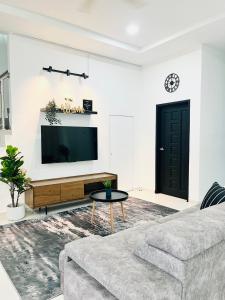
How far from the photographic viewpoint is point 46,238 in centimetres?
308

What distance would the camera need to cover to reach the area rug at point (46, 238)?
2139 millimetres

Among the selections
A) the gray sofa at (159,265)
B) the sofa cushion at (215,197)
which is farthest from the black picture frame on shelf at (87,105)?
the gray sofa at (159,265)

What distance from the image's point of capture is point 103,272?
1262 millimetres

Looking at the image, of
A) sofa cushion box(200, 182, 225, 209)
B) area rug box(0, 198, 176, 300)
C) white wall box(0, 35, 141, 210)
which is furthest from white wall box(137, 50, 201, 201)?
sofa cushion box(200, 182, 225, 209)

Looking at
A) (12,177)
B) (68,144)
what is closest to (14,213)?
(12,177)

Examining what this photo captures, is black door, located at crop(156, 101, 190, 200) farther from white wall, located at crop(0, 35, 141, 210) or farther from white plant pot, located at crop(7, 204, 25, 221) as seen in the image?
white plant pot, located at crop(7, 204, 25, 221)

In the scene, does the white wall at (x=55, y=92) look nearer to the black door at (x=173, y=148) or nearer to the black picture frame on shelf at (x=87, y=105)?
the black picture frame on shelf at (x=87, y=105)

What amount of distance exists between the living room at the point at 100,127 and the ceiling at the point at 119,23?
0.02 meters

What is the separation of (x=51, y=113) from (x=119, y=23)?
1917 mm

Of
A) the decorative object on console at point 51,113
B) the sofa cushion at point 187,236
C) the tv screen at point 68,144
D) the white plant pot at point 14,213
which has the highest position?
the decorative object on console at point 51,113

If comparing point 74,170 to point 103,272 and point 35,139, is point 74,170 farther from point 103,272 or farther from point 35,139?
point 103,272

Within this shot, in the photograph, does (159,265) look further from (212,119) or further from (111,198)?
(212,119)

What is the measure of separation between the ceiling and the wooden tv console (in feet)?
8.32

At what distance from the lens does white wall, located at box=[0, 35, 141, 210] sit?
407cm
